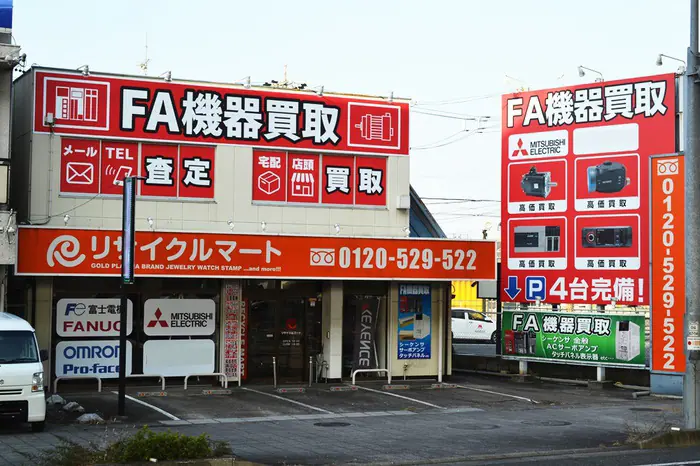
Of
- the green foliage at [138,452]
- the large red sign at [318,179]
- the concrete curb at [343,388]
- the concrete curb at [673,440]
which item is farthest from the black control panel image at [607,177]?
the green foliage at [138,452]

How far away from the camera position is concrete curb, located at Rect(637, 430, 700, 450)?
17.3 metres

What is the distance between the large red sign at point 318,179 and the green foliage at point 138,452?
11.9 meters

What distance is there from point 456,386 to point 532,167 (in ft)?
22.7

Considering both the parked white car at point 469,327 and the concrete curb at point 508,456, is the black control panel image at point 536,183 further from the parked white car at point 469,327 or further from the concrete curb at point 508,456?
the parked white car at point 469,327

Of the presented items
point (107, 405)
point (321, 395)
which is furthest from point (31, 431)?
point (321, 395)

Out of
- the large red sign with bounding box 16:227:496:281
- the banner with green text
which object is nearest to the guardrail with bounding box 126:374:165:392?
the large red sign with bounding box 16:227:496:281

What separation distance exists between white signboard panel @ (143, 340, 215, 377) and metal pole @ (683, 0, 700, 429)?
12046 millimetres

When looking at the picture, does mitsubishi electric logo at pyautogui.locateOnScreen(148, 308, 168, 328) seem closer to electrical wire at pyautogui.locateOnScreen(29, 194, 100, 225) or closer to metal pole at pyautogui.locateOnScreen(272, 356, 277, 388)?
metal pole at pyautogui.locateOnScreen(272, 356, 277, 388)

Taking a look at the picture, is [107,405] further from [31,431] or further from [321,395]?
[321,395]

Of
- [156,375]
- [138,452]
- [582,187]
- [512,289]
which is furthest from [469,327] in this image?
[138,452]

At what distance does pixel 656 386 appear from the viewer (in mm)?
25312

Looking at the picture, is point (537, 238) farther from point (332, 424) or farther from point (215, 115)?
point (332, 424)

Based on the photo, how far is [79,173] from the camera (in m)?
23.7

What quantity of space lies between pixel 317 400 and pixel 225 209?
18.0 ft
